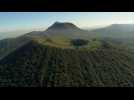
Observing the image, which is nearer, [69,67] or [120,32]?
[69,67]

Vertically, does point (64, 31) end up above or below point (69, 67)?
above

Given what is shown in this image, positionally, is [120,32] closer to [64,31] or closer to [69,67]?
[64,31]

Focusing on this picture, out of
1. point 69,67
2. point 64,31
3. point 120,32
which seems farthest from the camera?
point 64,31

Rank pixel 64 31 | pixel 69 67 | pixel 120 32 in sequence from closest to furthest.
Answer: pixel 69 67
pixel 120 32
pixel 64 31

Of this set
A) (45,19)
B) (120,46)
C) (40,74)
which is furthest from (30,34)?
(120,46)

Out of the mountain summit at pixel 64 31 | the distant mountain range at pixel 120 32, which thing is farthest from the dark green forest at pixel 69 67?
the mountain summit at pixel 64 31

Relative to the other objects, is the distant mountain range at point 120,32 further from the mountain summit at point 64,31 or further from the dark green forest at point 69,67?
the dark green forest at point 69,67

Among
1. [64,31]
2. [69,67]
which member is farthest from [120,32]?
[69,67]

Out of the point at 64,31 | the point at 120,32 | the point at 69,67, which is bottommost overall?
the point at 69,67
